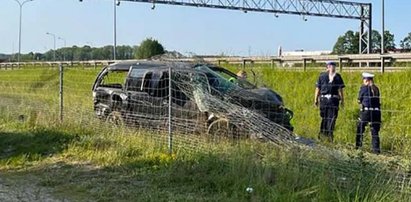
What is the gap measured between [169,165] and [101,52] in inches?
2832

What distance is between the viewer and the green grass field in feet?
21.1

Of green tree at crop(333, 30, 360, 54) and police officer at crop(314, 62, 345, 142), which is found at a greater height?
green tree at crop(333, 30, 360, 54)

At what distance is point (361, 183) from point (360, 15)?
53.0 metres

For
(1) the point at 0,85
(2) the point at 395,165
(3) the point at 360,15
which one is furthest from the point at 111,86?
(3) the point at 360,15

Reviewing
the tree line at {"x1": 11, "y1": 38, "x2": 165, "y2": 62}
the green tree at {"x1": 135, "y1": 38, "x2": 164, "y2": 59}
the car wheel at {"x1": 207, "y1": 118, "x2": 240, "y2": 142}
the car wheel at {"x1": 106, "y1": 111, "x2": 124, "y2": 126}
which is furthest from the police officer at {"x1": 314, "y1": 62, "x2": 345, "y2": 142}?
the green tree at {"x1": 135, "y1": 38, "x2": 164, "y2": 59}

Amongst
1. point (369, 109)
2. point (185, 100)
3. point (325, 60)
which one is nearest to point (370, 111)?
point (369, 109)

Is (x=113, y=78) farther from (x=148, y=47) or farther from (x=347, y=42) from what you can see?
(x=347, y=42)

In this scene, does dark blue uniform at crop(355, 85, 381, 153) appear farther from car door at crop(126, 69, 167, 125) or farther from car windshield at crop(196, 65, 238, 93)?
car door at crop(126, 69, 167, 125)

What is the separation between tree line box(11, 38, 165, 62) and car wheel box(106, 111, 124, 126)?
135ft

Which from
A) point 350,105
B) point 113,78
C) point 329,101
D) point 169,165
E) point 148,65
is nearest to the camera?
point 169,165

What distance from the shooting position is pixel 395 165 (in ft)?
22.4

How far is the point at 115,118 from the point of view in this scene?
11031mm

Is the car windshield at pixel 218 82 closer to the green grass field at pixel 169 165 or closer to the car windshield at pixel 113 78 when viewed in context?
the green grass field at pixel 169 165

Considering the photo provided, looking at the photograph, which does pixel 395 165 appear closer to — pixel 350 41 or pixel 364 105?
pixel 364 105
